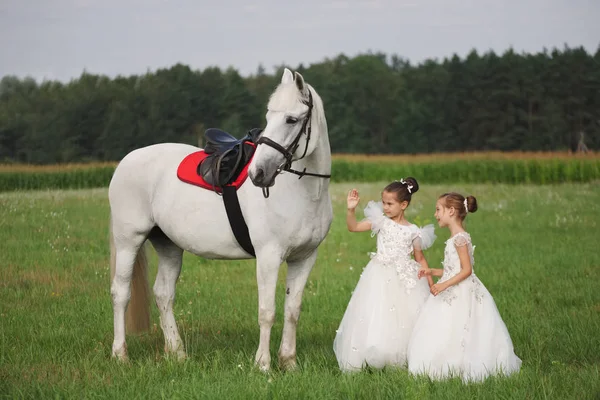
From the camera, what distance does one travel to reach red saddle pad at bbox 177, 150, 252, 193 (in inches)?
242

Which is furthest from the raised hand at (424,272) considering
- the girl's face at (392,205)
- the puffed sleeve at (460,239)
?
the girl's face at (392,205)

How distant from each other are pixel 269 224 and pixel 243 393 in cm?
145

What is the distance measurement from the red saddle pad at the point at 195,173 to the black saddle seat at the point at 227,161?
2.3 inches

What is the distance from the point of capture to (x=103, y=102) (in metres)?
42.4

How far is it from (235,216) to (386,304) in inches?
58.4

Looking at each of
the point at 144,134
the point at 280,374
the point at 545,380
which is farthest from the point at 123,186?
the point at 144,134

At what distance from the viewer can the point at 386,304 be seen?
19.0ft

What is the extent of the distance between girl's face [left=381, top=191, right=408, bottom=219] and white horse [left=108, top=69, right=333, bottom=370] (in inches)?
18.9

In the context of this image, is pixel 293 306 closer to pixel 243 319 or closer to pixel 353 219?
pixel 353 219

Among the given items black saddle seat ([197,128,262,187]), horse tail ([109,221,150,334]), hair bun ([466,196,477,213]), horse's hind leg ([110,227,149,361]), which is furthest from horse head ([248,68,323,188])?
horse tail ([109,221,150,334])

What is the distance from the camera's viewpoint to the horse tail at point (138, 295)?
7.29 meters

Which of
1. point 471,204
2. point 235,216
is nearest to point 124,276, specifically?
point 235,216

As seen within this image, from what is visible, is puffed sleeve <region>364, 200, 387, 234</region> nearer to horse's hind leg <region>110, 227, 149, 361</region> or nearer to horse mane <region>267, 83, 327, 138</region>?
horse mane <region>267, 83, 327, 138</region>

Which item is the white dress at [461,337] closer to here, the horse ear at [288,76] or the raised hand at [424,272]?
the raised hand at [424,272]
